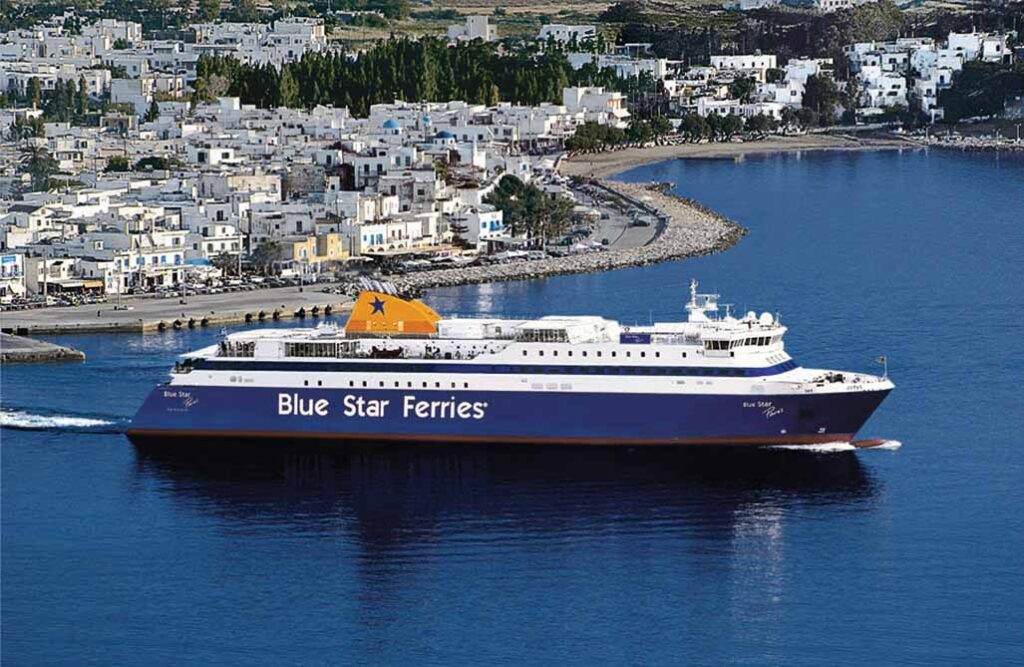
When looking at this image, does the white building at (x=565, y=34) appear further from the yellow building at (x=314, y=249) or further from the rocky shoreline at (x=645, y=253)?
the yellow building at (x=314, y=249)

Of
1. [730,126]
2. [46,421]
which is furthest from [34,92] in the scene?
[46,421]

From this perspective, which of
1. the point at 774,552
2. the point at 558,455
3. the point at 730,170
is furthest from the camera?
the point at 730,170

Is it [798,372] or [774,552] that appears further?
[798,372]

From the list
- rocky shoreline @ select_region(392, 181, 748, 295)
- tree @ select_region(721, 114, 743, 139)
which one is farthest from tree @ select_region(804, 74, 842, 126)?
rocky shoreline @ select_region(392, 181, 748, 295)

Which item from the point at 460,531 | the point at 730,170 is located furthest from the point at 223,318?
the point at 730,170

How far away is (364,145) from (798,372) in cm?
2674

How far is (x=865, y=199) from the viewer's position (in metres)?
57.3

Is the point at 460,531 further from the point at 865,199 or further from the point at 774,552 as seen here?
the point at 865,199

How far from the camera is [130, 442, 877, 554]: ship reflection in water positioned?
24406 millimetres

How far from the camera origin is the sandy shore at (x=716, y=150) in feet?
208

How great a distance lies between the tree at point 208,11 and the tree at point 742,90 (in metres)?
25.2

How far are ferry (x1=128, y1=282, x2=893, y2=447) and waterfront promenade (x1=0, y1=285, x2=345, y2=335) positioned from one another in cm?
708

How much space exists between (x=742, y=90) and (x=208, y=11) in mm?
27898

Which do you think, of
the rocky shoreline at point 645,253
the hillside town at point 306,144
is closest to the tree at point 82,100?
the hillside town at point 306,144
